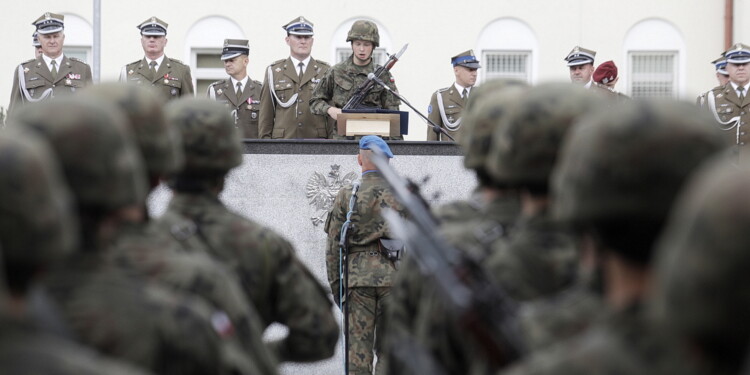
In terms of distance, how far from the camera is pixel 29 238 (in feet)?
6.79

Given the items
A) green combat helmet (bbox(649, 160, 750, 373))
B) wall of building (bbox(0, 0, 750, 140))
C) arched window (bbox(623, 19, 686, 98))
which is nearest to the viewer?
green combat helmet (bbox(649, 160, 750, 373))

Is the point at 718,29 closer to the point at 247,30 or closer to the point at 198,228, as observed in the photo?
the point at 247,30

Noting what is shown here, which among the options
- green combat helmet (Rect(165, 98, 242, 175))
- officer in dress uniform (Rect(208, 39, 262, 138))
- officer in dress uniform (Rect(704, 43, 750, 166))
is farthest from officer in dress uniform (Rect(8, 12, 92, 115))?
green combat helmet (Rect(165, 98, 242, 175))

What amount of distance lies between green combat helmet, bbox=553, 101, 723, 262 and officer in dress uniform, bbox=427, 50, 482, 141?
13353 mm

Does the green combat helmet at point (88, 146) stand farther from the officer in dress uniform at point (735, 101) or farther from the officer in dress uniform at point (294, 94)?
the officer in dress uniform at point (735, 101)

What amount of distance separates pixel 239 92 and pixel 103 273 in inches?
513

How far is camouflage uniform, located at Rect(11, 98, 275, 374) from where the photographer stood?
259 cm

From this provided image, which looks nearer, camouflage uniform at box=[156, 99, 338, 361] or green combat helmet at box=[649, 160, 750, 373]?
green combat helmet at box=[649, 160, 750, 373]

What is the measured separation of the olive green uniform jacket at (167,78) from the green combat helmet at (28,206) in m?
13.0

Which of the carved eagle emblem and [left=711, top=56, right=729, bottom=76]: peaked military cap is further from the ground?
[left=711, top=56, right=729, bottom=76]: peaked military cap

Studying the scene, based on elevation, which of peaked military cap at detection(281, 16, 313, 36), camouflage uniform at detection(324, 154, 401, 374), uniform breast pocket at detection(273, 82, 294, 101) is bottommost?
camouflage uniform at detection(324, 154, 401, 374)

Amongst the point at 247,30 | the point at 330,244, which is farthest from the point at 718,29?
the point at 330,244

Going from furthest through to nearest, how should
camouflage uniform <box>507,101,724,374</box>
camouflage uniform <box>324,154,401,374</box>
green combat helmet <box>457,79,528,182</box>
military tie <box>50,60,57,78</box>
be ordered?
military tie <box>50,60,57,78</box>
camouflage uniform <box>324,154,401,374</box>
green combat helmet <box>457,79,528,182</box>
camouflage uniform <box>507,101,724,374</box>

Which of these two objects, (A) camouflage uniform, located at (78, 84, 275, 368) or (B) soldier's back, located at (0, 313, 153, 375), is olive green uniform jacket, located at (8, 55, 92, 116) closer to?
(A) camouflage uniform, located at (78, 84, 275, 368)
